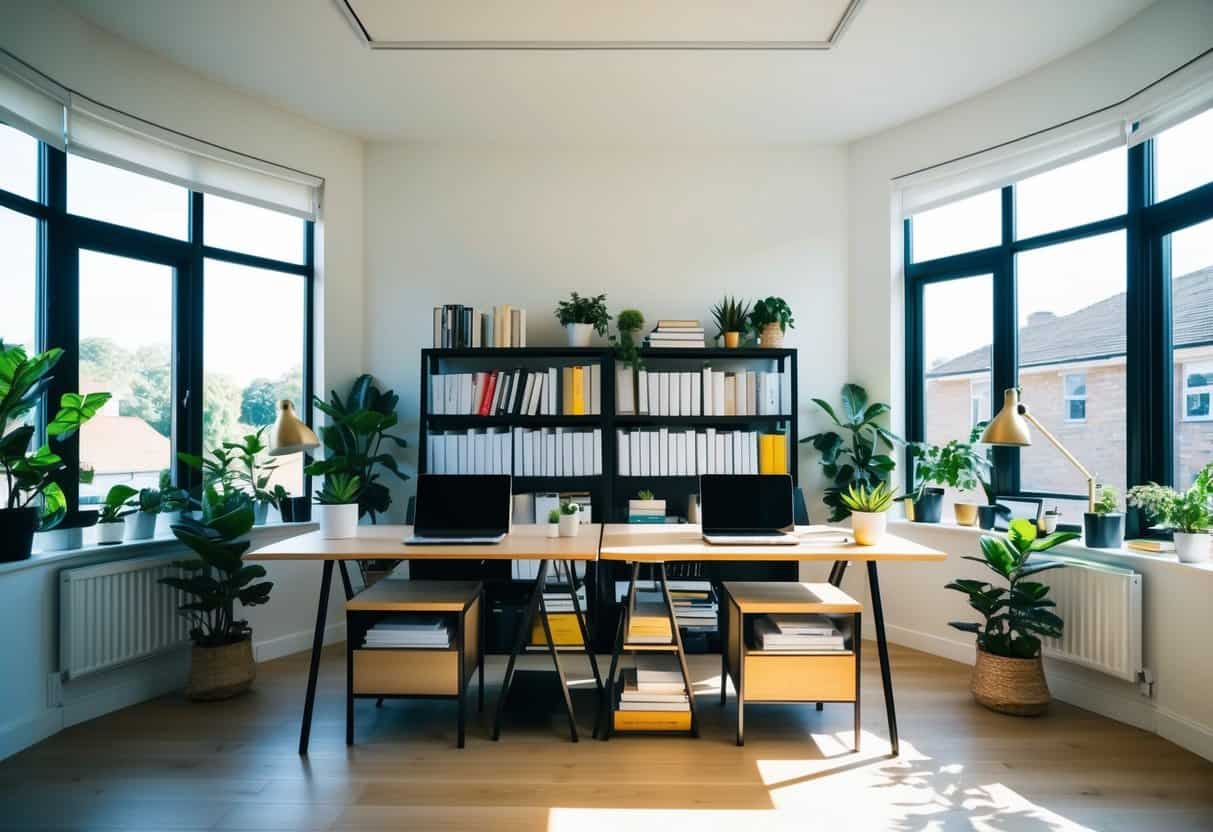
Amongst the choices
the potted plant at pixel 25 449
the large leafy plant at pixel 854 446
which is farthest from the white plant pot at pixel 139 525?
the large leafy plant at pixel 854 446

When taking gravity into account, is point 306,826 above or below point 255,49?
below

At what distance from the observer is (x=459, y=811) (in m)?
2.29

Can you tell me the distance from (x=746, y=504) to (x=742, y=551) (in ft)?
1.19

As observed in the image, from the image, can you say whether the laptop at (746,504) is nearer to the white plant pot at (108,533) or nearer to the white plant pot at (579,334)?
the white plant pot at (579,334)

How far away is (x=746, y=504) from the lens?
305 centimetres

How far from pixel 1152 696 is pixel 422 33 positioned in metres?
4.63

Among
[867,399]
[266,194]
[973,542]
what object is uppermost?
[266,194]

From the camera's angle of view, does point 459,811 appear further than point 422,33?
No

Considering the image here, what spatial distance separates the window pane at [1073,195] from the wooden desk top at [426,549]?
311 cm

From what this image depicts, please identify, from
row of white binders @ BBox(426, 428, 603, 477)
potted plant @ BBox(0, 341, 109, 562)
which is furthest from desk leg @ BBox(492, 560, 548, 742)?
potted plant @ BBox(0, 341, 109, 562)

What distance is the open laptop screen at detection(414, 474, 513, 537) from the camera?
9.96ft

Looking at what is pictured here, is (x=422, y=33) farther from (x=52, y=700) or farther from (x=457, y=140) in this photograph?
(x=52, y=700)

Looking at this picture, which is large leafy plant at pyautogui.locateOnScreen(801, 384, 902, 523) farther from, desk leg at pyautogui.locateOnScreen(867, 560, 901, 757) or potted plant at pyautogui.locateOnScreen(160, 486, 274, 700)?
potted plant at pyautogui.locateOnScreen(160, 486, 274, 700)

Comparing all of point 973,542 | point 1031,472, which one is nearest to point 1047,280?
point 1031,472
